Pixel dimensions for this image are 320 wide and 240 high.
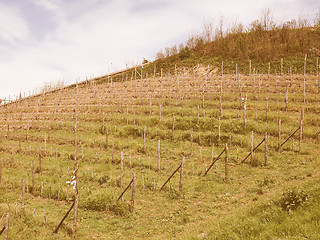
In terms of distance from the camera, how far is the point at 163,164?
18781mm

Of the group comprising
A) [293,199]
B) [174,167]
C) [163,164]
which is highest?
[293,199]

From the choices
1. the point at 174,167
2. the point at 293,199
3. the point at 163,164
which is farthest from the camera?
the point at 163,164

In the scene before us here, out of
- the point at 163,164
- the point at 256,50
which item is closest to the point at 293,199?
the point at 163,164

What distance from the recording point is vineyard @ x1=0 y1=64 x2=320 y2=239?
11.0 m

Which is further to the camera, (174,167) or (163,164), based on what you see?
(163,164)

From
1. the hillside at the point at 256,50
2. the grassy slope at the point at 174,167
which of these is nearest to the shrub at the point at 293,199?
the grassy slope at the point at 174,167

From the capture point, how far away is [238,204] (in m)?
12.2

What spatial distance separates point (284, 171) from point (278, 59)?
32.1 m

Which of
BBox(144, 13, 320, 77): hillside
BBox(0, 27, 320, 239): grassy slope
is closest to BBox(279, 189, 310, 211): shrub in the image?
BBox(0, 27, 320, 239): grassy slope

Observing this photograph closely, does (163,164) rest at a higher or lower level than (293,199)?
lower

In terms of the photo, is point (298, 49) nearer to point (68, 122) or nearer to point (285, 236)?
point (68, 122)

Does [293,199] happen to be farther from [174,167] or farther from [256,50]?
[256,50]

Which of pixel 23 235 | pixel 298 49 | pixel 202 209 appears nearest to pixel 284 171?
pixel 202 209

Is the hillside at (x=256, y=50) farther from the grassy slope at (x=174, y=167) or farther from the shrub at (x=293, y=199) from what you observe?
the shrub at (x=293, y=199)
